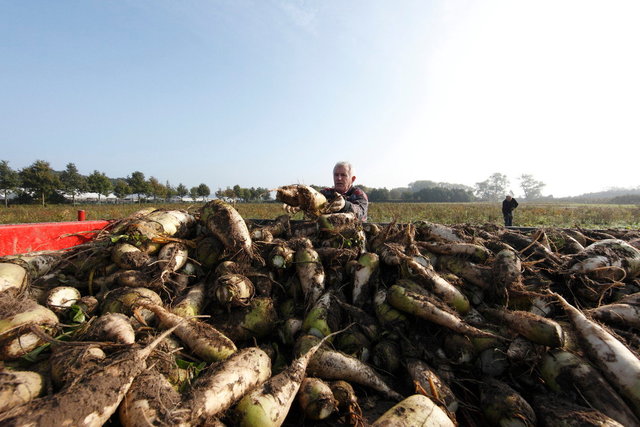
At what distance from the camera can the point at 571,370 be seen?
2.34 metres

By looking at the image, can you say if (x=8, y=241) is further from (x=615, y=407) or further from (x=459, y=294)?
(x=615, y=407)

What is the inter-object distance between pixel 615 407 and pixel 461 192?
356 feet

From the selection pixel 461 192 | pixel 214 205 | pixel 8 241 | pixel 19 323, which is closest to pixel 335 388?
pixel 19 323

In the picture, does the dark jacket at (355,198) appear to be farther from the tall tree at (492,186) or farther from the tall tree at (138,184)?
the tall tree at (492,186)

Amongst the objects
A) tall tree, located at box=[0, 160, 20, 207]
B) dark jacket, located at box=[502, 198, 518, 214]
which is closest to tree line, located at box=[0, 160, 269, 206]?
tall tree, located at box=[0, 160, 20, 207]

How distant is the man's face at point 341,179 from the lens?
642 cm

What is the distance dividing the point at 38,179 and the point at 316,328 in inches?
2416

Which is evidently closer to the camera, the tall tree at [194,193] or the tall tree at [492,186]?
the tall tree at [194,193]

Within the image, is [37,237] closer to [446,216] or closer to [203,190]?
[446,216]

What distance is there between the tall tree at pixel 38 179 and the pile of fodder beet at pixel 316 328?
57.9 meters

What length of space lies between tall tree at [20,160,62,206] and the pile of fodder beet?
57901mm

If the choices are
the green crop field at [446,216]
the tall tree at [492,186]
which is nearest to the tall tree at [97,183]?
the green crop field at [446,216]

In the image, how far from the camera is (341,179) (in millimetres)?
6445

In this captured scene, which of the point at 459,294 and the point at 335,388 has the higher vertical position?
the point at 459,294
